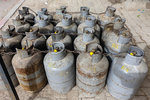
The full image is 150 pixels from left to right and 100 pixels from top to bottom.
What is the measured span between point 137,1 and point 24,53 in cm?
693

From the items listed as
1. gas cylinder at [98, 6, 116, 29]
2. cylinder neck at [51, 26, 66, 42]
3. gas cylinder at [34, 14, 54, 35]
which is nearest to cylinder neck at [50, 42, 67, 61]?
cylinder neck at [51, 26, 66, 42]

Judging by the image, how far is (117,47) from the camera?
271 centimetres

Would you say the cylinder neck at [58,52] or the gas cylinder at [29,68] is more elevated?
the cylinder neck at [58,52]

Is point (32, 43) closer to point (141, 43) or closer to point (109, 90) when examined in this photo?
point (109, 90)

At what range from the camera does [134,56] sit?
7.02 ft

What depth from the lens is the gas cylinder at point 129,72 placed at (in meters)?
2.25

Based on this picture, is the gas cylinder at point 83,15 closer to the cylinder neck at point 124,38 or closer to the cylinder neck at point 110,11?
the cylinder neck at point 110,11

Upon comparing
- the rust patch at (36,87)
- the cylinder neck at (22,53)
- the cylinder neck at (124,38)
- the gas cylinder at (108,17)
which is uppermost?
the gas cylinder at (108,17)

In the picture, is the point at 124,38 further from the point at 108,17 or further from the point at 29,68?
the point at 29,68

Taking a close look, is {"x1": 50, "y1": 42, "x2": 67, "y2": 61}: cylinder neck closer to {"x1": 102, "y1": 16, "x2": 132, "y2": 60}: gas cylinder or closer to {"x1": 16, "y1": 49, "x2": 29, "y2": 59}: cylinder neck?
{"x1": 16, "y1": 49, "x2": 29, "y2": 59}: cylinder neck

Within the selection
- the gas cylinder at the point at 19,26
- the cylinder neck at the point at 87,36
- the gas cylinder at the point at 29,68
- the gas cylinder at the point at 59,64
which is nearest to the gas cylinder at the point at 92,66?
the gas cylinder at the point at 59,64

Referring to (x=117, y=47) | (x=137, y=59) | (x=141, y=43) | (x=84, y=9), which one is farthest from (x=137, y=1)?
(x=137, y=59)

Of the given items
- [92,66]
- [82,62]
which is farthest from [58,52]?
[92,66]

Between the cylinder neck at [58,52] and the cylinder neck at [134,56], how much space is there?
1.18 metres
